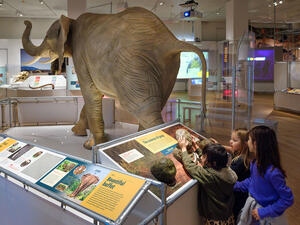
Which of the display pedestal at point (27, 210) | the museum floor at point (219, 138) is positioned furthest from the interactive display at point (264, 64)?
the display pedestal at point (27, 210)

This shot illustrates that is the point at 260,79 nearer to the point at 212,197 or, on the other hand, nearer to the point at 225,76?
the point at 225,76

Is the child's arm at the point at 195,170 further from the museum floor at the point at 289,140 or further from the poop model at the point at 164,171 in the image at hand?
the museum floor at the point at 289,140

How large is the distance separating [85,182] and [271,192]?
1.13m

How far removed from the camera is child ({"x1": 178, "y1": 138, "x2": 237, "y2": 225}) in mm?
1936

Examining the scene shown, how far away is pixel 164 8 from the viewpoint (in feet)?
40.4

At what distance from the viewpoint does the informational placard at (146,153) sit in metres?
1.92

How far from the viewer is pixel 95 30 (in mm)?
3895

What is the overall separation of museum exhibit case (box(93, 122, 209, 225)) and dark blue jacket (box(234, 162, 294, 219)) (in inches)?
15.1

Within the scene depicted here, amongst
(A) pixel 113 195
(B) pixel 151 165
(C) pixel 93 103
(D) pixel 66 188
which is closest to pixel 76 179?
(D) pixel 66 188

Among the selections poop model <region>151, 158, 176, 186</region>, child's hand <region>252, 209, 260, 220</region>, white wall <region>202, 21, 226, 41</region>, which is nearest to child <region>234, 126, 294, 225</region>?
child's hand <region>252, 209, 260, 220</region>

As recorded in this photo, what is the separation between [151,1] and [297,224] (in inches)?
381

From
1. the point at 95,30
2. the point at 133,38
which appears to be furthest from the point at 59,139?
the point at 133,38

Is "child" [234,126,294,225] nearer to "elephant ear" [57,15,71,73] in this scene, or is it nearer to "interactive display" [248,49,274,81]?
"elephant ear" [57,15,71,73]

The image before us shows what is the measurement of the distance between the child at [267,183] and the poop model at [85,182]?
100 cm
